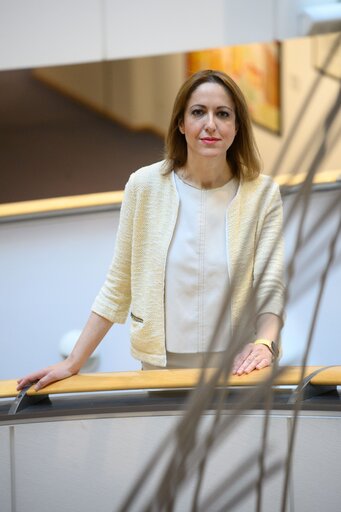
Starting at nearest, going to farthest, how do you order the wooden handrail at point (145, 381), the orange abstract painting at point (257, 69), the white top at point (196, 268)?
1. the wooden handrail at point (145, 381)
2. the white top at point (196, 268)
3. the orange abstract painting at point (257, 69)

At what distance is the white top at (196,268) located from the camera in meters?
2.14

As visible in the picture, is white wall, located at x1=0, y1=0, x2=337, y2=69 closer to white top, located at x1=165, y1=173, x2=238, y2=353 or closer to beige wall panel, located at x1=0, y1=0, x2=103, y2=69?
beige wall panel, located at x1=0, y1=0, x2=103, y2=69

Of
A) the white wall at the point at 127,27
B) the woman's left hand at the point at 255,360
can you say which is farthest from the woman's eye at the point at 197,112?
the white wall at the point at 127,27

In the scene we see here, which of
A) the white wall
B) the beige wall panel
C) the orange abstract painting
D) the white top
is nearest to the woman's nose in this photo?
the white top

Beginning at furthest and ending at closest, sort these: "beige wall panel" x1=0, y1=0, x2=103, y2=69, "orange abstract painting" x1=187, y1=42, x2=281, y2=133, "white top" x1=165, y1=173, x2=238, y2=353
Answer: "beige wall panel" x1=0, y1=0, x2=103, y2=69
"orange abstract painting" x1=187, y1=42, x2=281, y2=133
"white top" x1=165, y1=173, x2=238, y2=353

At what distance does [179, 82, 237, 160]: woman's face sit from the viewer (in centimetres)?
216

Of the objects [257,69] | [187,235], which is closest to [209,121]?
[187,235]

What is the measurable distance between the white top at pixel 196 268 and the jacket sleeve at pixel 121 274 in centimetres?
11

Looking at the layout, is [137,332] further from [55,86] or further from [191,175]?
[55,86]

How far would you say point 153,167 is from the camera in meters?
2.25

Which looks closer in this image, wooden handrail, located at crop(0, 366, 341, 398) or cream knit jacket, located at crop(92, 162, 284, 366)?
wooden handrail, located at crop(0, 366, 341, 398)

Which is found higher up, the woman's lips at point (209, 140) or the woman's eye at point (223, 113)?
the woman's eye at point (223, 113)

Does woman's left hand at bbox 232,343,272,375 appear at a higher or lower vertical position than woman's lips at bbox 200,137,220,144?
lower

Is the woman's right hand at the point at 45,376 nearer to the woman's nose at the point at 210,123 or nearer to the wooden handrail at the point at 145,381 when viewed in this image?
the wooden handrail at the point at 145,381
